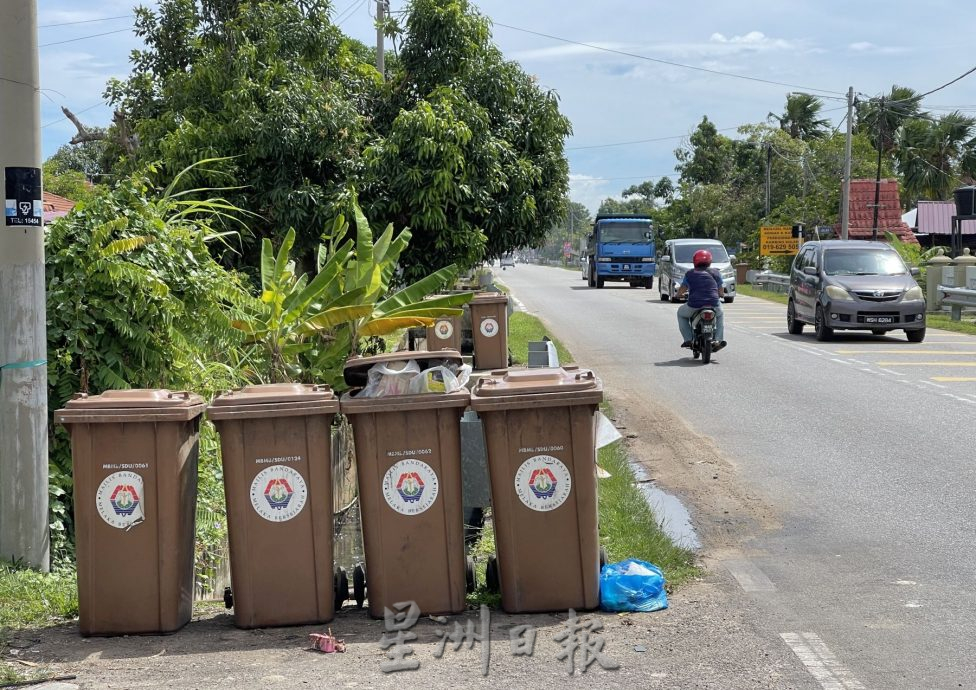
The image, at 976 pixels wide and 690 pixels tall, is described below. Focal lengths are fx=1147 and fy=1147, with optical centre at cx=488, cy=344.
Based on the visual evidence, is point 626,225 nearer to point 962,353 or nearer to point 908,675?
point 962,353

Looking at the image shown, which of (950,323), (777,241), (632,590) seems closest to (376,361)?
(632,590)

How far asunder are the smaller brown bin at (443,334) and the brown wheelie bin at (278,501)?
31.5 feet

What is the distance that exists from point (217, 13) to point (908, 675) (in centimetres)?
1483

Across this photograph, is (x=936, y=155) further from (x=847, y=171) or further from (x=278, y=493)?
(x=278, y=493)

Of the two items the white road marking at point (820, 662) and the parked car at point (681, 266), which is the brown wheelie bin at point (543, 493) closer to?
the white road marking at point (820, 662)

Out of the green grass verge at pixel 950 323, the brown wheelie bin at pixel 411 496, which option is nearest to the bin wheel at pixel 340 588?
the brown wheelie bin at pixel 411 496

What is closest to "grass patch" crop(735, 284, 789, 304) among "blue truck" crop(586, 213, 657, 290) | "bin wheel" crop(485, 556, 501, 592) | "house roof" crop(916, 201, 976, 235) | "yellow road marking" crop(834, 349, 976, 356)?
"blue truck" crop(586, 213, 657, 290)

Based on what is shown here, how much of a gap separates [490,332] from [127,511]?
34.6 ft

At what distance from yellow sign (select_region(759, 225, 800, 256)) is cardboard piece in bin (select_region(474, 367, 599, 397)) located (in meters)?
45.4

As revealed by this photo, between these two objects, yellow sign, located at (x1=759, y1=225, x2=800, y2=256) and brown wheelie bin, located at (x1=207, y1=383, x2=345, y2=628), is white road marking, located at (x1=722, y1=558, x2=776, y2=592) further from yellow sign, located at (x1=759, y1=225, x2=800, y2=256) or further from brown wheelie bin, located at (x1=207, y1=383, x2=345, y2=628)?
yellow sign, located at (x1=759, y1=225, x2=800, y2=256)

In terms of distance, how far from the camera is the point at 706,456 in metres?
10.4

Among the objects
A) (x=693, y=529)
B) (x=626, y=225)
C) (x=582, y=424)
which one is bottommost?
(x=693, y=529)

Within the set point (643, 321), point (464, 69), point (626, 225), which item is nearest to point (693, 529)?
point (464, 69)

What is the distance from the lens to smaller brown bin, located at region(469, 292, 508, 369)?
15773mm
